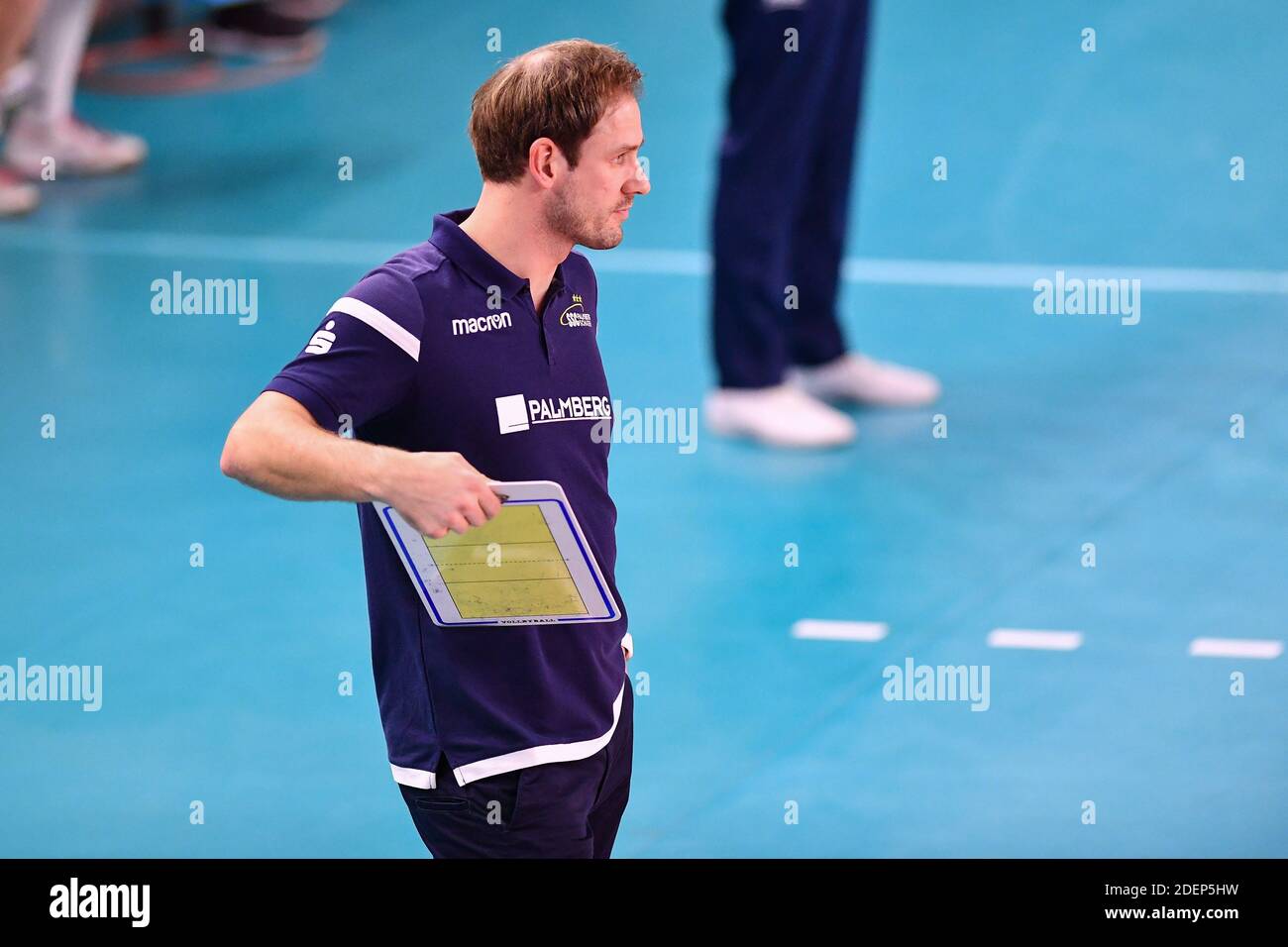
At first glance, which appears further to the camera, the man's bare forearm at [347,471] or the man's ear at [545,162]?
the man's ear at [545,162]

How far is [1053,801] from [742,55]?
3.21 meters

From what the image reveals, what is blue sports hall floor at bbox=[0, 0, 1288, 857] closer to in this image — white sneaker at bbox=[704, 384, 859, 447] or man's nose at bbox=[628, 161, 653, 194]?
white sneaker at bbox=[704, 384, 859, 447]

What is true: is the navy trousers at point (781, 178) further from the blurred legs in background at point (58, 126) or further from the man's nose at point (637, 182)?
the blurred legs in background at point (58, 126)

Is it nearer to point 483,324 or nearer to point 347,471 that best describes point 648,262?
point 483,324

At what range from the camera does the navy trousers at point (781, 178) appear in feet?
21.6

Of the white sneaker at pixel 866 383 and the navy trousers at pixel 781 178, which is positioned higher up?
the navy trousers at pixel 781 178

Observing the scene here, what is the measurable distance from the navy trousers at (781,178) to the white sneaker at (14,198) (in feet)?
13.8

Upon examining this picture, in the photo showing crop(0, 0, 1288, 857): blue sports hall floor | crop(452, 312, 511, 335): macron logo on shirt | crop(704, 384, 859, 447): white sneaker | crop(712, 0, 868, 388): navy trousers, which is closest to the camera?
crop(452, 312, 511, 335): macron logo on shirt

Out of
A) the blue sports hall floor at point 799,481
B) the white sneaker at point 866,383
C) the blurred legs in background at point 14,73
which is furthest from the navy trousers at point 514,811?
the blurred legs in background at point 14,73

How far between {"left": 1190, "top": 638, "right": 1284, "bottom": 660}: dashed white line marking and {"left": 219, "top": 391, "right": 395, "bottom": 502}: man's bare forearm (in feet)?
12.2

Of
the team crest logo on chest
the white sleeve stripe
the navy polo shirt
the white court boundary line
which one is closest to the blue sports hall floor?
the white court boundary line

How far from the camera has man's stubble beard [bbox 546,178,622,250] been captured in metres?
2.98

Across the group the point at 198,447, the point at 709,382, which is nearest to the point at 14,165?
the point at 198,447

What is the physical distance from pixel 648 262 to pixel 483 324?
19.5ft
